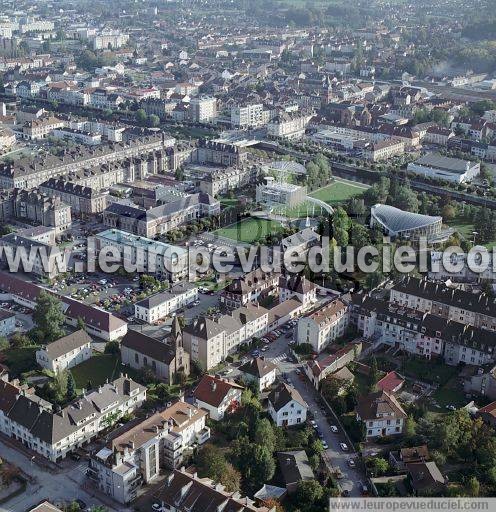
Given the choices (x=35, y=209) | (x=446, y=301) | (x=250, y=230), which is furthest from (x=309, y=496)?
(x=35, y=209)

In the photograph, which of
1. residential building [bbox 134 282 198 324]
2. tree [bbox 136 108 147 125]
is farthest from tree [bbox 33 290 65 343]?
tree [bbox 136 108 147 125]

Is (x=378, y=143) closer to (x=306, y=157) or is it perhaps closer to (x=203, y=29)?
(x=306, y=157)

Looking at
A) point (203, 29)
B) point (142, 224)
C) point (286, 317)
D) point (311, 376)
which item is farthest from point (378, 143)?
point (203, 29)

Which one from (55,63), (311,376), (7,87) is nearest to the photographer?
(311,376)

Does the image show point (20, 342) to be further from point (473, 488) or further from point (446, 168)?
point (446, 168)

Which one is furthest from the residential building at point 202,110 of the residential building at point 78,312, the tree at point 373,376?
the tree at point 373,376

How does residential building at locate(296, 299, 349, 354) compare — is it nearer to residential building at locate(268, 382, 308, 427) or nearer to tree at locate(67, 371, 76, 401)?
residential building at locate(268, 382, 308, 427)
